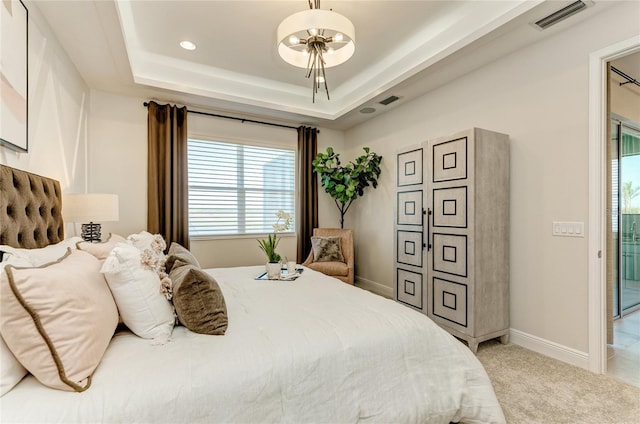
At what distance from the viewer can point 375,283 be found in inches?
181

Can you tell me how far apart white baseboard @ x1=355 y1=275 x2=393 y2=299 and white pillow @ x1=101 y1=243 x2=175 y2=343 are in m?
3.37

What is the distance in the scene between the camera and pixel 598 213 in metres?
2.24

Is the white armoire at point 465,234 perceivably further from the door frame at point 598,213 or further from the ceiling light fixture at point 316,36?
the ceiling light fixture at point 316,36

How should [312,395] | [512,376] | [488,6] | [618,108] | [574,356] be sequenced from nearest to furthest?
[312,395] < [512,376] < [574,356] < [488,6] < [618,108]

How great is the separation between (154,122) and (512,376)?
4538 millimetres

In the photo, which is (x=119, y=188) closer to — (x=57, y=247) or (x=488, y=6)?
(x=57, y=247)

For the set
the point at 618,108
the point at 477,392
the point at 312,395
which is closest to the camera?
the point at 312,395

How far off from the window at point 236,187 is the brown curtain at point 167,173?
215 millimetres

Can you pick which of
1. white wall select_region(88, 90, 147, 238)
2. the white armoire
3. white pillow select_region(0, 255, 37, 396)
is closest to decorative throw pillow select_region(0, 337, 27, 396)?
white pillow select_region(0, 255, 37, 396)

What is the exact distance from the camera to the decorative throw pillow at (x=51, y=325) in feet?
3.09

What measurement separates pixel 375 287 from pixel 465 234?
221 centimetres

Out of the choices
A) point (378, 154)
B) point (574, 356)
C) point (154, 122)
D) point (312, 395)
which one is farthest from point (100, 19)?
point (574, 356)

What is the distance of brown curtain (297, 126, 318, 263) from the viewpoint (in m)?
4.79

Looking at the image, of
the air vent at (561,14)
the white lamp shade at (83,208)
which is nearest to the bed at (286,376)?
the white lamp shade at (83,208)
